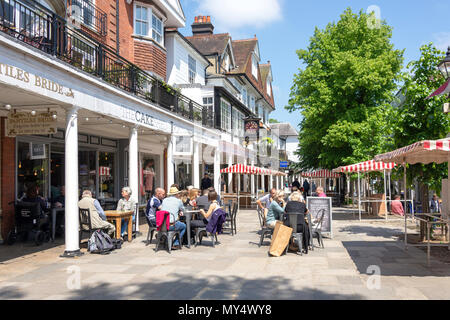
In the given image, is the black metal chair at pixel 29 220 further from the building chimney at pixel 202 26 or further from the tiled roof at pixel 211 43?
the building chimney at pixel 202 26

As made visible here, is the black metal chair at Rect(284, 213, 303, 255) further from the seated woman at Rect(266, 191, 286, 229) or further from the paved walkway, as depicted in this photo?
the seated woman at Rect(266, 191, 286, 229)

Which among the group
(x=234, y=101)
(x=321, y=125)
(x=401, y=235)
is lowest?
(x=401, y=235)

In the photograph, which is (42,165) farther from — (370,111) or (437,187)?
(370,111)

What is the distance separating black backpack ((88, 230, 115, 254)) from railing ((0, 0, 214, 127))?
3880 mm

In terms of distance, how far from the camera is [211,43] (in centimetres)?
3222

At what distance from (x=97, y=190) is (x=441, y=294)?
13.3m

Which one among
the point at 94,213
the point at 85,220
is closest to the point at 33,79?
the point at 94,213

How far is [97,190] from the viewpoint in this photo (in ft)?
54.0

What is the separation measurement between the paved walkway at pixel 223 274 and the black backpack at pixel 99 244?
0.23 m

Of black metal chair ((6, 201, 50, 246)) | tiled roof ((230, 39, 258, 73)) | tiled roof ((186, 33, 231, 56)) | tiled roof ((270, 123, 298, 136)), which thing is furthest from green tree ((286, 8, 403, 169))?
tiled roof ((270, 123, 298, 136))

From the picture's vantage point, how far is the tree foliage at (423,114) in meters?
10.8

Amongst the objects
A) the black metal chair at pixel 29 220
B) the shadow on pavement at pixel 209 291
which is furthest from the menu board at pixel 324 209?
the black metal chair at pixel 29 220

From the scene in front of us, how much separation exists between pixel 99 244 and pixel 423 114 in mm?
8704
